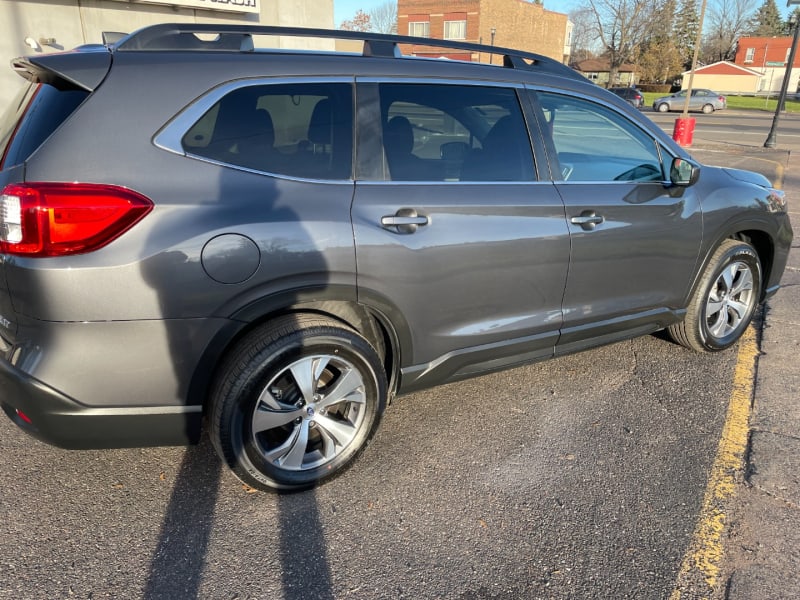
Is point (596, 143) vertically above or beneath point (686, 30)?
beneath

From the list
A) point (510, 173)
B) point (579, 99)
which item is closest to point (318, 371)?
point (510, 173)

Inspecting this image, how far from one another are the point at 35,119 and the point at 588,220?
8.30ft

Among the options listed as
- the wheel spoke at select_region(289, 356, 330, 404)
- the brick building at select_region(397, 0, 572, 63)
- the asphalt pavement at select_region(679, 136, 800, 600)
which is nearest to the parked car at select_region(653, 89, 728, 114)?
the brick building at select_region(397, 0, 572, 63)

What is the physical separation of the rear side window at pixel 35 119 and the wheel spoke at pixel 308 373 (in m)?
1.27

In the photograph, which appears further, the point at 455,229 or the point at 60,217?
the point at 455,229

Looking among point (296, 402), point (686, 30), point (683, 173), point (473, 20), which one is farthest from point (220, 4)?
point (686, 30)

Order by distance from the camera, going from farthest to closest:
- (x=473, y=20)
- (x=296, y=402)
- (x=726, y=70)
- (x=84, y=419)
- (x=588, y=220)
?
(x=726, y=70), (x=473, y=20), (x=588, y=220), (x=296, y=402), (x=84, y=419)

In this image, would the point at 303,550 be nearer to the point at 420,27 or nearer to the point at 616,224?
the point at 616,224

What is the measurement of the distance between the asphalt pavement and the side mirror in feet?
4.48

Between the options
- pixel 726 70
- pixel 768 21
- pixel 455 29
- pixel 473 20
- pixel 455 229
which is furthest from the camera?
pixel 768 21

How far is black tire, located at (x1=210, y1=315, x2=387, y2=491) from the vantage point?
7.96 feet

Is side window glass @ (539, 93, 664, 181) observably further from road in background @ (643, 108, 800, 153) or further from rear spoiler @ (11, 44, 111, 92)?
road in background @ (643, 108, 800, 153)

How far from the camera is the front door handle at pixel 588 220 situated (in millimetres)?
3125

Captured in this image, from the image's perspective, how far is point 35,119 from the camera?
229cm
